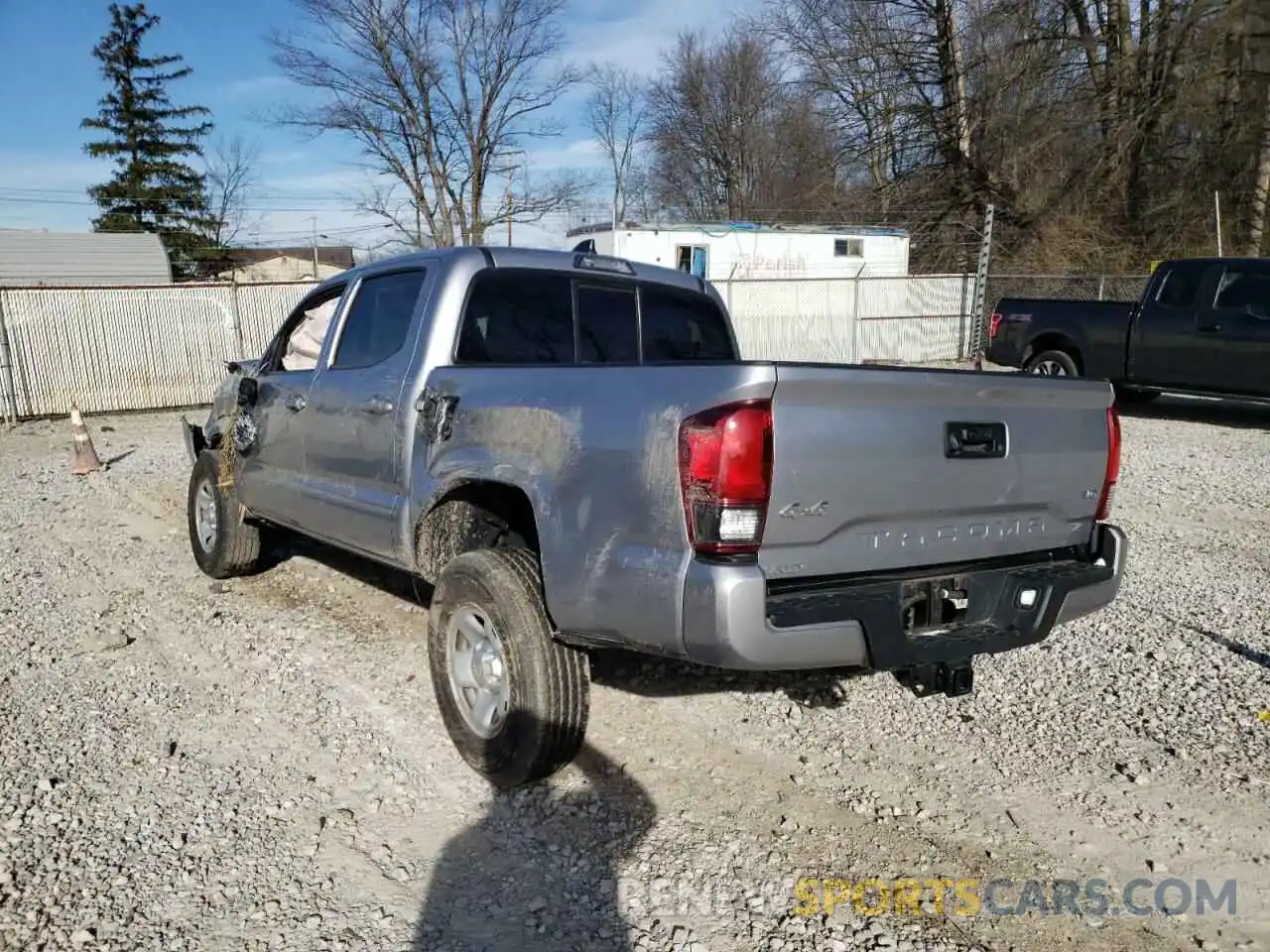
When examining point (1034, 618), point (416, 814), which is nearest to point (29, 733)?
point (416, 814)

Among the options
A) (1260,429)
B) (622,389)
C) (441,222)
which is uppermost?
(441,222)

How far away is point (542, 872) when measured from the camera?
10.1ft

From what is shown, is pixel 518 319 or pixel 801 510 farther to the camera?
pixel 518 319

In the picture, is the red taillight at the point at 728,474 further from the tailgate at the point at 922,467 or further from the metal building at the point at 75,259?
the metal building at the point at 75,259

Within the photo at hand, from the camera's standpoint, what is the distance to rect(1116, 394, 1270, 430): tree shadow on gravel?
1222 centimetres

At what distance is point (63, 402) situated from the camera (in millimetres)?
15609

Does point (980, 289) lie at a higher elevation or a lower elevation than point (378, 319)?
lower

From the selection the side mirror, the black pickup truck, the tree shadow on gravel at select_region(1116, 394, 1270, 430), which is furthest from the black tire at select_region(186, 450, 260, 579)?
the tree shadow on gravel at select_region(1116, 394, 1270, 430)

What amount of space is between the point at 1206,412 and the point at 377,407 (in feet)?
40.8

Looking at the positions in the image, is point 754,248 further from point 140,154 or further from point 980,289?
point 140,154

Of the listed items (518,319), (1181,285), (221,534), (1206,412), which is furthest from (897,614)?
(1206,412)

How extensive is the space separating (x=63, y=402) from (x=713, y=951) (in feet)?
52.7

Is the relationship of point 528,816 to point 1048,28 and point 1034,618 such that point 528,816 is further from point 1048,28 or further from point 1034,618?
point 1048,28

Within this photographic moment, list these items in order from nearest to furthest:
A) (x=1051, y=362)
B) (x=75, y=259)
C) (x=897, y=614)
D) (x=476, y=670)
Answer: (x=897, y=614)
(x=476, y=670)
(x=1051, y=362)
(x=75, y=259)
